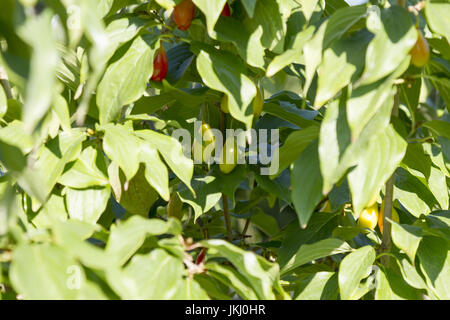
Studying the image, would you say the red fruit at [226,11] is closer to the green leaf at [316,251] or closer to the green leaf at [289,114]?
the green leaf at [289,114]

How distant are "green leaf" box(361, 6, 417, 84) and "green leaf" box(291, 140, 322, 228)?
15 cm

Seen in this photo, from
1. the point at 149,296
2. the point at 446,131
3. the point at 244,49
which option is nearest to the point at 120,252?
the point at 149,296

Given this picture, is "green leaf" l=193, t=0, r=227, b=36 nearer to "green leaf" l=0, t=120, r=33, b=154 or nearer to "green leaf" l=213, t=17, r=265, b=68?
"green leaf" l=213, t=17, r=265, b=68

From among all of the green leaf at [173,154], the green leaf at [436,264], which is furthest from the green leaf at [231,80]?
the green leaf at [436,264]

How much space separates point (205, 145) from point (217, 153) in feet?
0.09

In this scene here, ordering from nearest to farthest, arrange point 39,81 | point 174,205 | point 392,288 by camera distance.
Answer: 1. point 39,81
2. point 392,288
3. point 174,205

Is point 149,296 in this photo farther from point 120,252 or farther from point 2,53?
point 2,53

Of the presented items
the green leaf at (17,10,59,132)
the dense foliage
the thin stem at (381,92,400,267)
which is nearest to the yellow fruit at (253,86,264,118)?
the dense foliage

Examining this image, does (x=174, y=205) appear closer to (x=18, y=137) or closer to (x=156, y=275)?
(x=18, y=137)

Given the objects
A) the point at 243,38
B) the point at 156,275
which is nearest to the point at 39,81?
the point at 156,275

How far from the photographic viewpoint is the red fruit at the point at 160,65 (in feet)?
3.20

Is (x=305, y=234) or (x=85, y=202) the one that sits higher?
(x=85, y=202)

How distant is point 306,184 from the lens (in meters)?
0.73

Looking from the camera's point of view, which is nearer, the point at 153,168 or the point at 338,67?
the point at 338,67
